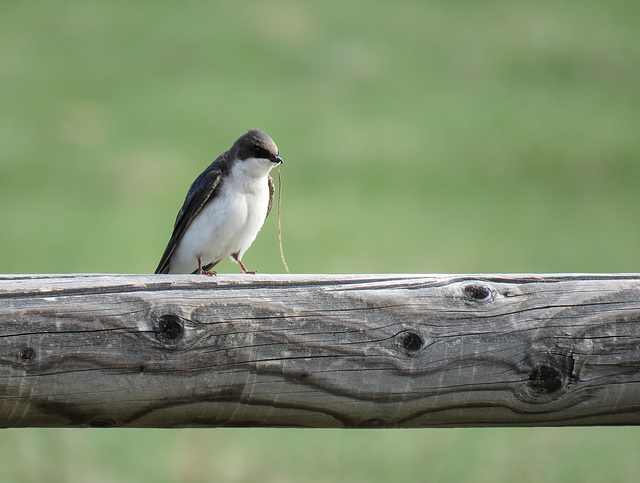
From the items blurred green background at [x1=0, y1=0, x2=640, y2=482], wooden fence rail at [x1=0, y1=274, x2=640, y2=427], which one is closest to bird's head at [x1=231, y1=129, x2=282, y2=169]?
wooden fence rail at [x1=0, y1=274, x2=640, y2=427]

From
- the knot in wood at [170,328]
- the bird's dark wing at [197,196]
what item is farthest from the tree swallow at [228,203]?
the knot in wood at [170,328]

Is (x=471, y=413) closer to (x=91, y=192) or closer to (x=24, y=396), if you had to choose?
(x=24, y=396)

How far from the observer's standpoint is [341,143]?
16844 millimetres

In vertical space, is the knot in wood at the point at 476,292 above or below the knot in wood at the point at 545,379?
above

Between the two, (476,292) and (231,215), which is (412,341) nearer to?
(476,292)

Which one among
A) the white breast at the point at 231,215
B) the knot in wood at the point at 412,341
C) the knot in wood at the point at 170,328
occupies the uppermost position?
the white breast at the point at 231,215

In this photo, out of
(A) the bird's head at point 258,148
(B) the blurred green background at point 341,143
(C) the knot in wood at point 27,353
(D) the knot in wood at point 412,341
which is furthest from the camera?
(B) the blurred green background at point 341,143

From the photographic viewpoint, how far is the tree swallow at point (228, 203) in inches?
153

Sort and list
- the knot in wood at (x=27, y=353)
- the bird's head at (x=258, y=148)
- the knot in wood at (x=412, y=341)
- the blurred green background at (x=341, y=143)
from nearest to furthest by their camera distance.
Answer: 1. the knot in wood at (x=27, y=353)
2. the knot in wood at (x=412, y=341)
3. the bird's head at (x=258, y=148)
4. the blurred green background at (x=341, y=143)

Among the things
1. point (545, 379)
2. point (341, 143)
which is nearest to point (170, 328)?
point (545, 379)

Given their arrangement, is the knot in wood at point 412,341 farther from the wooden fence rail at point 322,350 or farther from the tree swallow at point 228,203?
the tree swallow at point 228,203

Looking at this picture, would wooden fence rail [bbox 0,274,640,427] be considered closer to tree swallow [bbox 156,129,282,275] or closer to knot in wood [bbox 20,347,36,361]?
knot in wood [bbox 20,347,36,361]

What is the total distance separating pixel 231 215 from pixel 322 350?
1.83 meters

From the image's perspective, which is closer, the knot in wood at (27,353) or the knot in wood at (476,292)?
the knot in wood at (27,353)
